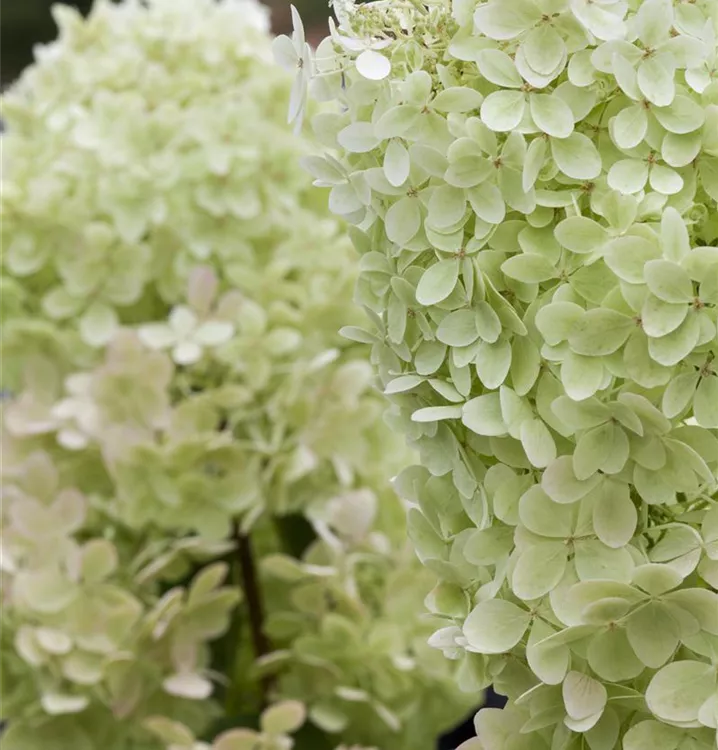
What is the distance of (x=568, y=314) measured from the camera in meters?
0.27

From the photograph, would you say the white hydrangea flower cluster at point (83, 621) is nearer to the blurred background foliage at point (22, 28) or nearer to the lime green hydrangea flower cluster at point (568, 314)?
the lime green hydrangea flower cluster at point (568, 314)

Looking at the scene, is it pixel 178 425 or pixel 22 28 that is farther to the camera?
pixel 22 28

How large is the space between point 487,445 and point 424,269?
5 centimetres

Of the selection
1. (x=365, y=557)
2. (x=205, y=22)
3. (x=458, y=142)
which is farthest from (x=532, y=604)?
(x=205, y=22)

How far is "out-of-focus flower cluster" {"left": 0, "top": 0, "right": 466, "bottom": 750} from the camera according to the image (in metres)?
0.55

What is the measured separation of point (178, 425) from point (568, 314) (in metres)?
0.32

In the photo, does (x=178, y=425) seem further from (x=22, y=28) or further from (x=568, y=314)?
(x=22, y=28)

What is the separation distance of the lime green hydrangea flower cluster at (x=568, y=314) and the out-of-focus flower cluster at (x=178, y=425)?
0.87 ft

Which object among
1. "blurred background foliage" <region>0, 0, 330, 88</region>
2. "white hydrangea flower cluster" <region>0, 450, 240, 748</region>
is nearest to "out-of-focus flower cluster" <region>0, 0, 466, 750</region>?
"white hydrangea flower cluster" <region>0, 450, 240, 748</region>

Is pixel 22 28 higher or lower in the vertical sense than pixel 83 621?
lower

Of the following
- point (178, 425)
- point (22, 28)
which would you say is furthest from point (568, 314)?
point (22, 28)

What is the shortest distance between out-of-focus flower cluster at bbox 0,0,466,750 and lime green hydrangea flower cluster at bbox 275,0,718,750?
0.87ft

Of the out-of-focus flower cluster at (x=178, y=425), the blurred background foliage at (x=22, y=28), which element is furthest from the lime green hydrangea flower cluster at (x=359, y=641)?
the blurred background foliage at (x=22, y=28)

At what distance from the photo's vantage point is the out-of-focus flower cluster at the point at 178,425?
21.5 inches
